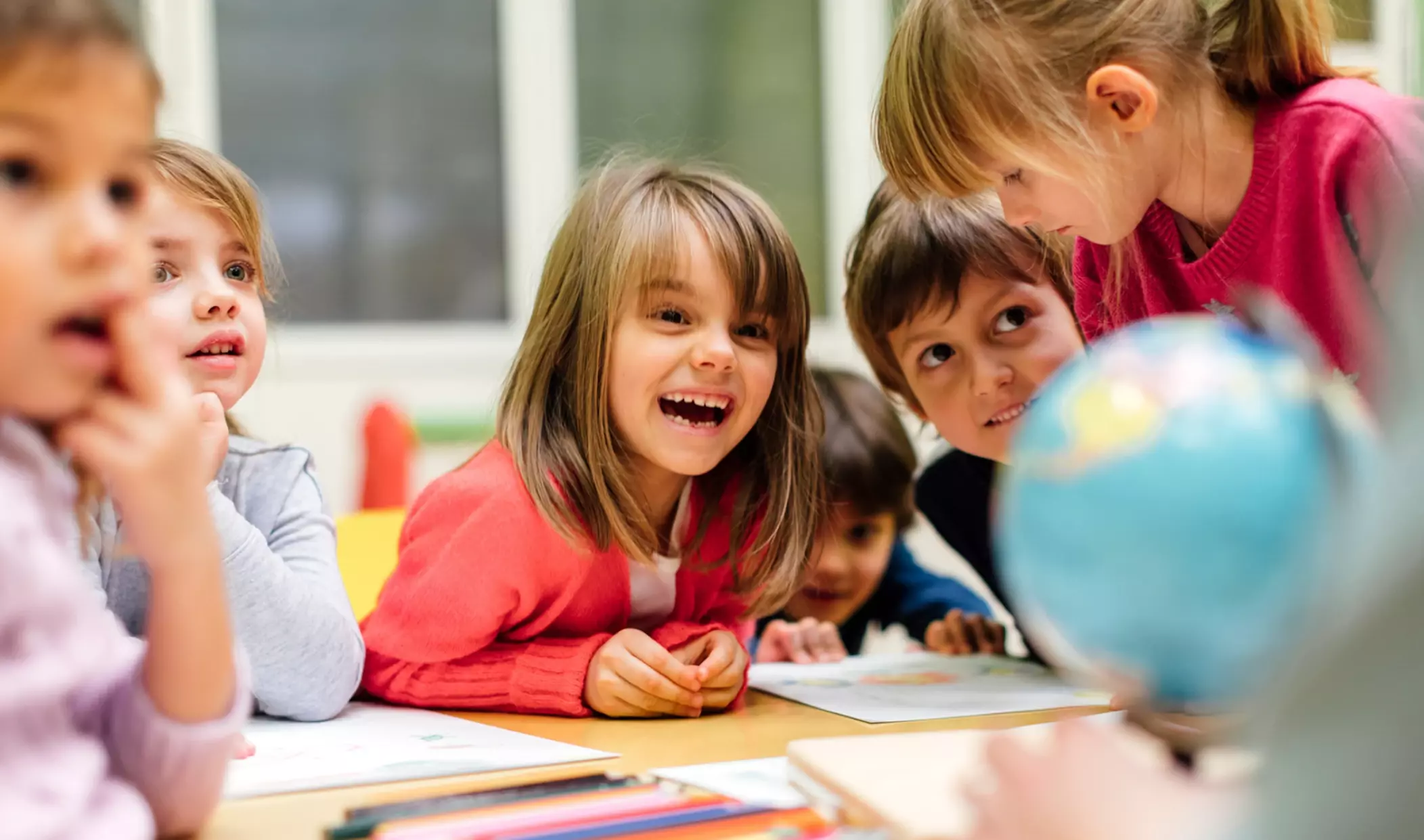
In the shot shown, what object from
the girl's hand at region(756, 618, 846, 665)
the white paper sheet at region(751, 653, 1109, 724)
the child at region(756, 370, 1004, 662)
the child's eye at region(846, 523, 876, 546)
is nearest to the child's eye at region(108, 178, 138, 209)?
the white paper sheet at region(751, 653, 1109, 724)

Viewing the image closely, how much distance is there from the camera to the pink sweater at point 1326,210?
3.01 feet

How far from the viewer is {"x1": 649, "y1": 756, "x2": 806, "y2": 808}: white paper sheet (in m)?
0.70

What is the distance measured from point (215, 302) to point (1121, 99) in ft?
2.59

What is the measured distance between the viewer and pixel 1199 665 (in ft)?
1.48

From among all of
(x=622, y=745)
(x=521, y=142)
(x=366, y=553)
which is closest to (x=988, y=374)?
(x=622, y=745)

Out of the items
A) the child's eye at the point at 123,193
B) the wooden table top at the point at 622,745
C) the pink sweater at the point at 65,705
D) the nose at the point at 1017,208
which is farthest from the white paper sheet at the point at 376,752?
the nose at the point at 1017,208

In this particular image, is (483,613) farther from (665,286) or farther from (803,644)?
(803,644)

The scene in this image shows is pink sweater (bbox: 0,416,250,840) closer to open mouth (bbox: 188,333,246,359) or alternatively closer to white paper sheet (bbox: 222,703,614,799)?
white paper sheet (bbox: 222,703,614,799)

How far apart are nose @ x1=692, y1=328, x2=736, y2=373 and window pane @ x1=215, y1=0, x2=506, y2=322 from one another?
1954mm

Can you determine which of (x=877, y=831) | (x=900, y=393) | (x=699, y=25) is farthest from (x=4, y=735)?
(x=699, y=25)

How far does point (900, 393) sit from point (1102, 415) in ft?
3.47

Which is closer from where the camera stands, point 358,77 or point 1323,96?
point 1323,96

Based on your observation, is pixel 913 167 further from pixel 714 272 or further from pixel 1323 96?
pixel 1323 96

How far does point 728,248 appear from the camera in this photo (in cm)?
118
